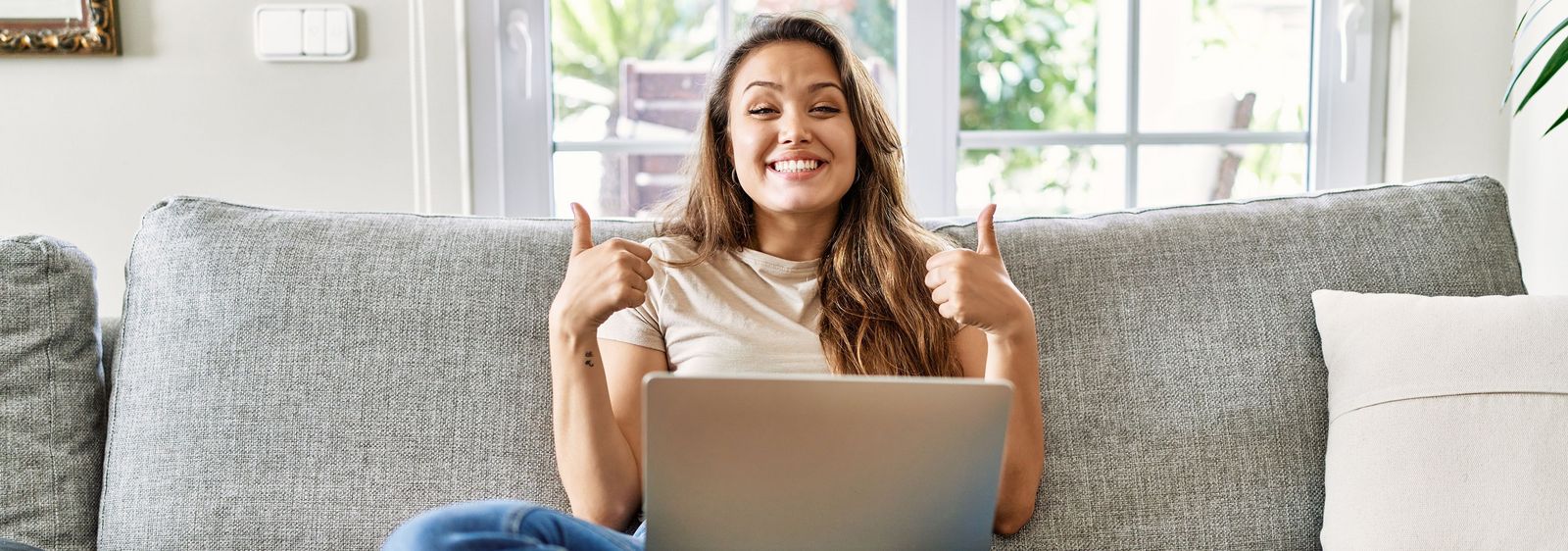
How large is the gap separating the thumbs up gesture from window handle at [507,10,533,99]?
1.09 meters

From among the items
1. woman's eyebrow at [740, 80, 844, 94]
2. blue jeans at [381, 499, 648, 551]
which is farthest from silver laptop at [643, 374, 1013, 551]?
woman's eyebrow at [740, 80, 844, 94]

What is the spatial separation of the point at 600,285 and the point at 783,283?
0.31 m

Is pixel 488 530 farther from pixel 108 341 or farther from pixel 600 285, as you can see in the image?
pixel 108 341

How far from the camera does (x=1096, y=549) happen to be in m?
1.24

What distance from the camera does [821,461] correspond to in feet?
2.71

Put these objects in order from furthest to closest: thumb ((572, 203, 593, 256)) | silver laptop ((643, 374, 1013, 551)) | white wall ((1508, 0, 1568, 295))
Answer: white wall ((1508, 0, 1568, 295))
thumb ((572, 203, 593, 256))
silver laptop ((643, 374, 1013, 551))

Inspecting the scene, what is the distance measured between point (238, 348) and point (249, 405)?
0.07 meters

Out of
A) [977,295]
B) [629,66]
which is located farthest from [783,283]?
[629,66]

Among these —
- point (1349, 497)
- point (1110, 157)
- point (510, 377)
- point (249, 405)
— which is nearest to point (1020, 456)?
point (1349, 497)

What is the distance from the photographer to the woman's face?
1337 millimetres

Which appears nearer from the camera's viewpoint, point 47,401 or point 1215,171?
point 47,401

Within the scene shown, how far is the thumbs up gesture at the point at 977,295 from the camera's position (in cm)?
109

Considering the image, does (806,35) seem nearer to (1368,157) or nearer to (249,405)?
(249,405)

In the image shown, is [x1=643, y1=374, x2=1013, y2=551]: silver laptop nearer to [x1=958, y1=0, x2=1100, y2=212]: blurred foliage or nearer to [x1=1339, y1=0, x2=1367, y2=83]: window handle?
[x1=958, y1=0, x2=1100, y2=212]: blurred foliage
